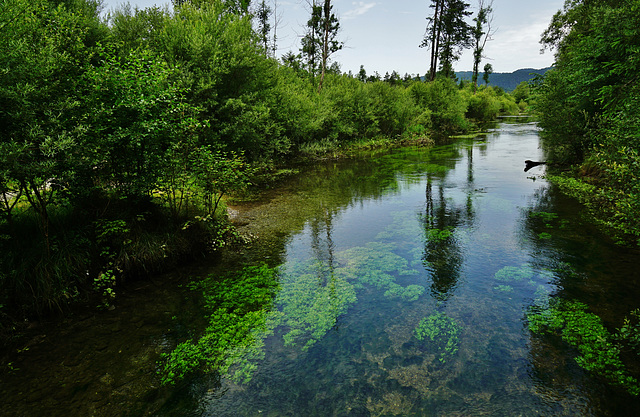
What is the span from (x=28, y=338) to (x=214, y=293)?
9.23 feet

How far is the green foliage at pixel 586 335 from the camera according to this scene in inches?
162

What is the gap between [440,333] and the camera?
16.8ft

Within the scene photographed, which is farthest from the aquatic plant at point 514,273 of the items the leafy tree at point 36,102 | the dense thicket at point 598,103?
the leafy tree at point 36,102

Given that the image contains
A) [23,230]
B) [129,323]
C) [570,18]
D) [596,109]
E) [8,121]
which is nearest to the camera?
[8,121]

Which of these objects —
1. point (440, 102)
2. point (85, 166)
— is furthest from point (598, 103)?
point (440, 102)

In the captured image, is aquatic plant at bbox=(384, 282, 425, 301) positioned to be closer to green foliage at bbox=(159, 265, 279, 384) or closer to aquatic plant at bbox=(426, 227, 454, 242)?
green foliage at bbox=(159, 265, 279, 384)

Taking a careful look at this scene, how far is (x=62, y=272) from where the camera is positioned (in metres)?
5.73

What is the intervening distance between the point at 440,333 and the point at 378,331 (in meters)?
0.96

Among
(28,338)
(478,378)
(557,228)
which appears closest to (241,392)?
(478,378)

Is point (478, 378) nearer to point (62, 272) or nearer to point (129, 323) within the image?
point (129, 323)

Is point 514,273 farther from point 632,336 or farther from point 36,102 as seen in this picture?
point 36,102

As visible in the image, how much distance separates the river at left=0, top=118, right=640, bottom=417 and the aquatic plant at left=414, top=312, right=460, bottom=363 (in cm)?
3

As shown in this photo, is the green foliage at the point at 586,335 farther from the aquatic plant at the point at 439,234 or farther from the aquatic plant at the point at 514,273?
the aquatic plant at the point at 439,234

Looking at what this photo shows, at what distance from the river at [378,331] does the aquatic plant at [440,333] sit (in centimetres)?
3
